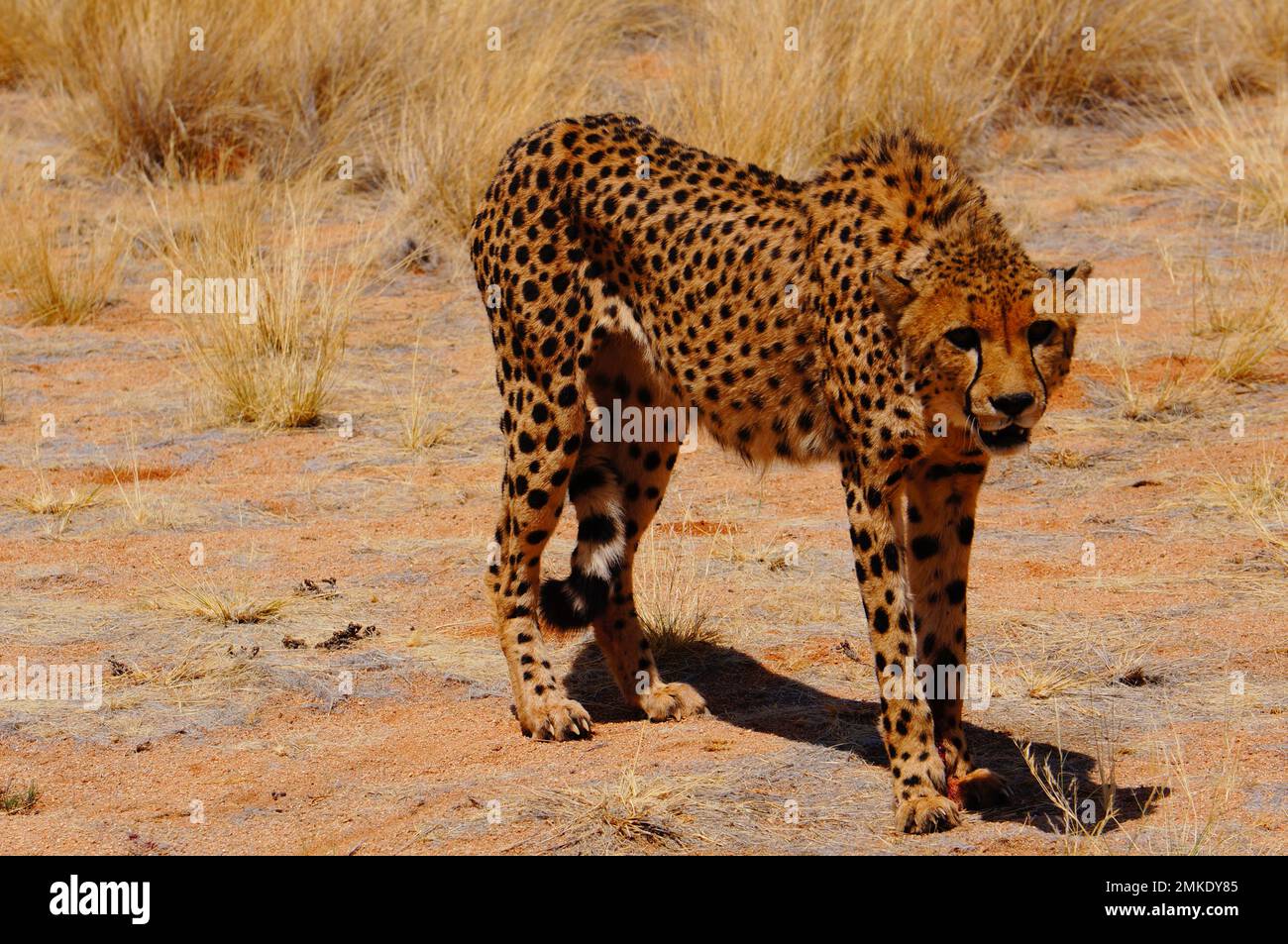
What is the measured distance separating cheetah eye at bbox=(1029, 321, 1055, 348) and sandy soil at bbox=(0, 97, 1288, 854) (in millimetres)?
1082

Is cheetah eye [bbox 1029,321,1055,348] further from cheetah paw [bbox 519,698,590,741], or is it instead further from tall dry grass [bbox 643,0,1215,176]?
tall dry grass [bbox 643,0,1215,176]

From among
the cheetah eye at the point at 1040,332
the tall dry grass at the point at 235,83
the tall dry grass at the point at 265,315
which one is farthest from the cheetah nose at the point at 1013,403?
the tall dry grass at the point at 235,83

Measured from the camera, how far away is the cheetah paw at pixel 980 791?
14.1 ft

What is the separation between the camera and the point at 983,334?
396cm

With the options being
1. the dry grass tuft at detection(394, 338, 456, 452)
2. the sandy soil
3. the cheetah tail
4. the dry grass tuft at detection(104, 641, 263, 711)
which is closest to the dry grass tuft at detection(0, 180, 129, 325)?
the sandy soil

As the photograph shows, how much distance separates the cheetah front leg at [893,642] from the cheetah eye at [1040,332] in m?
0.49

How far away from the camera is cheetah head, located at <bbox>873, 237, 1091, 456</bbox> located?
390 centimetres

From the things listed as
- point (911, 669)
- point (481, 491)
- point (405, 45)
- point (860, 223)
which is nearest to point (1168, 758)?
point (911, 669)

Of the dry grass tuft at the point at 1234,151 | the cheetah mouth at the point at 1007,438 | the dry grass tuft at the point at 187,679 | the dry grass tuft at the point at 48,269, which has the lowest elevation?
the dry grass tuft at the point at 187,679

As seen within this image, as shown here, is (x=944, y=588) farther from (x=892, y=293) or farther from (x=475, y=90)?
(x=475, y=90)

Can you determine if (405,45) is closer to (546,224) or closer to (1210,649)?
(546,224)

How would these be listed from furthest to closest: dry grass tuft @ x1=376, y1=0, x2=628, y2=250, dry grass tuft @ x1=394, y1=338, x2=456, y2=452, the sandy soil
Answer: dry grass tuft @ x1=376, y1=0, x2=628, y2=250 < dry grass tuft @ x1=394, y1=338, x2=456, y2=452 < the sandy soil

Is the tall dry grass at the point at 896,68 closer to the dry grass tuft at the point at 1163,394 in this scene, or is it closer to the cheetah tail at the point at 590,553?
the dry grass tuft at the point at 1163,394

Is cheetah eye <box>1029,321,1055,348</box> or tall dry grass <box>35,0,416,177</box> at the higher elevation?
tall dry grass <box>35,0,416,177</box>
